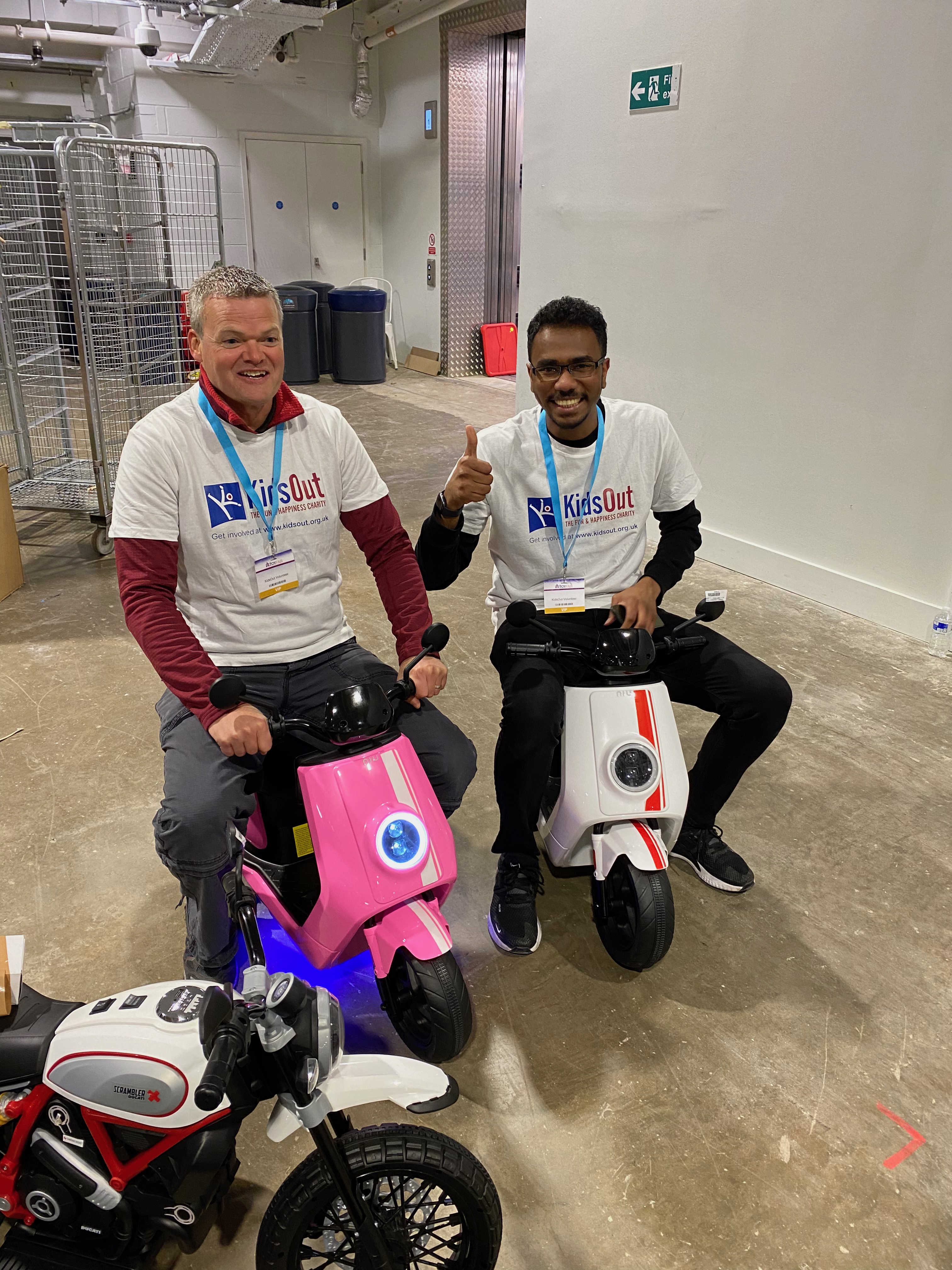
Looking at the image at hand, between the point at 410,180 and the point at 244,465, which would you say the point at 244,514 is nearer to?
the point at 244,465

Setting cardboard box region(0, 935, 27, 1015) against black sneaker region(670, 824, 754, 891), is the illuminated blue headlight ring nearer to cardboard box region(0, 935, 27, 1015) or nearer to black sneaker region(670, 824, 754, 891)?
cardboard box region(0, 935, 27, 1015)

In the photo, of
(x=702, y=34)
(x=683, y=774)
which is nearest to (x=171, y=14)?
(x=702, y=34)

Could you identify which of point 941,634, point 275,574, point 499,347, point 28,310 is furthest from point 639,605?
point 499,347

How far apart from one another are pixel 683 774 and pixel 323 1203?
3.48 feet

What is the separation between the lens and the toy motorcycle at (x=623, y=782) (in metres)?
1.82

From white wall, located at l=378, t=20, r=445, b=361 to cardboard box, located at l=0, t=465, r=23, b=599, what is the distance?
6.18 meters

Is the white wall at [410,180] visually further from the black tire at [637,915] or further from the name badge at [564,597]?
the black tire at [637,915]

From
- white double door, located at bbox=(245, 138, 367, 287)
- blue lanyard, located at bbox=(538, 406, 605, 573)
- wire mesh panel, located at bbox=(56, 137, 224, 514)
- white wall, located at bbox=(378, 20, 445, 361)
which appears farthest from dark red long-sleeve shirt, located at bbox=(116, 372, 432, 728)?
white double door, located at bbox=(245, 138, 367, 287)

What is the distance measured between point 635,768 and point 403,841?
53 cm

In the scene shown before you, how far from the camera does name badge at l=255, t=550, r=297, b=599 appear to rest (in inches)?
72.9

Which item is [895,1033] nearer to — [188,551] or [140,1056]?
[140,1056]

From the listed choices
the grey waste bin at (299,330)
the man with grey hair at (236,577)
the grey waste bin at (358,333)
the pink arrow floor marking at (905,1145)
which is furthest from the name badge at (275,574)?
the grey waste bin at (358,333)

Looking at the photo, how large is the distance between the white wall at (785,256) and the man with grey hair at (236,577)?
2.42 meters

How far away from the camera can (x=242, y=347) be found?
1.74 meters
